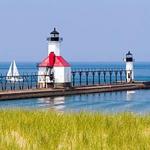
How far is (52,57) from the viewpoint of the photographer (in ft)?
232

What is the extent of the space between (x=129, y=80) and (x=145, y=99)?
2235 centimetres

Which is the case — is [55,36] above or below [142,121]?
above

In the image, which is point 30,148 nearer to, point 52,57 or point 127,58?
point 52,57

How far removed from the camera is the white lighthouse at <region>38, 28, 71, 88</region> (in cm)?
7006

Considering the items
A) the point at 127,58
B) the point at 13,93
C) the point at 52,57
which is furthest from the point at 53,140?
the point at 127,58

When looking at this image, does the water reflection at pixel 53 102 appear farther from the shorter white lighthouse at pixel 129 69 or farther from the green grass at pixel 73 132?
the green grass at pixel 73 132

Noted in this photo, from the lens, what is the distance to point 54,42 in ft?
234

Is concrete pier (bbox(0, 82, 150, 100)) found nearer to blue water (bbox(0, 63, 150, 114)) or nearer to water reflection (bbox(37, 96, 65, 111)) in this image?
blue water (bbox(0, 63, 150, 114))

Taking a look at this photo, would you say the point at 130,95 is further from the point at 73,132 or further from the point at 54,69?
the point at 73,132

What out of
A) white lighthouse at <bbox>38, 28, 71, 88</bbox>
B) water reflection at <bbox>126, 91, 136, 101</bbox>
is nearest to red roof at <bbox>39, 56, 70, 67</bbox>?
white lighthouse at <bbox>38, 28, 71, 88</bbox>

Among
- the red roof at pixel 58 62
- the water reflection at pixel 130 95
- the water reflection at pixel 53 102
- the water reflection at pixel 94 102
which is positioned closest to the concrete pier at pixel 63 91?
the water reflection at pixel 94 102

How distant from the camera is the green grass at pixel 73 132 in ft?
33.2

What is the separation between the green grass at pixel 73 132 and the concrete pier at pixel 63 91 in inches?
1813

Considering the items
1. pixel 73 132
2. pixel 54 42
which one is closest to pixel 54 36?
pixel 54 42
